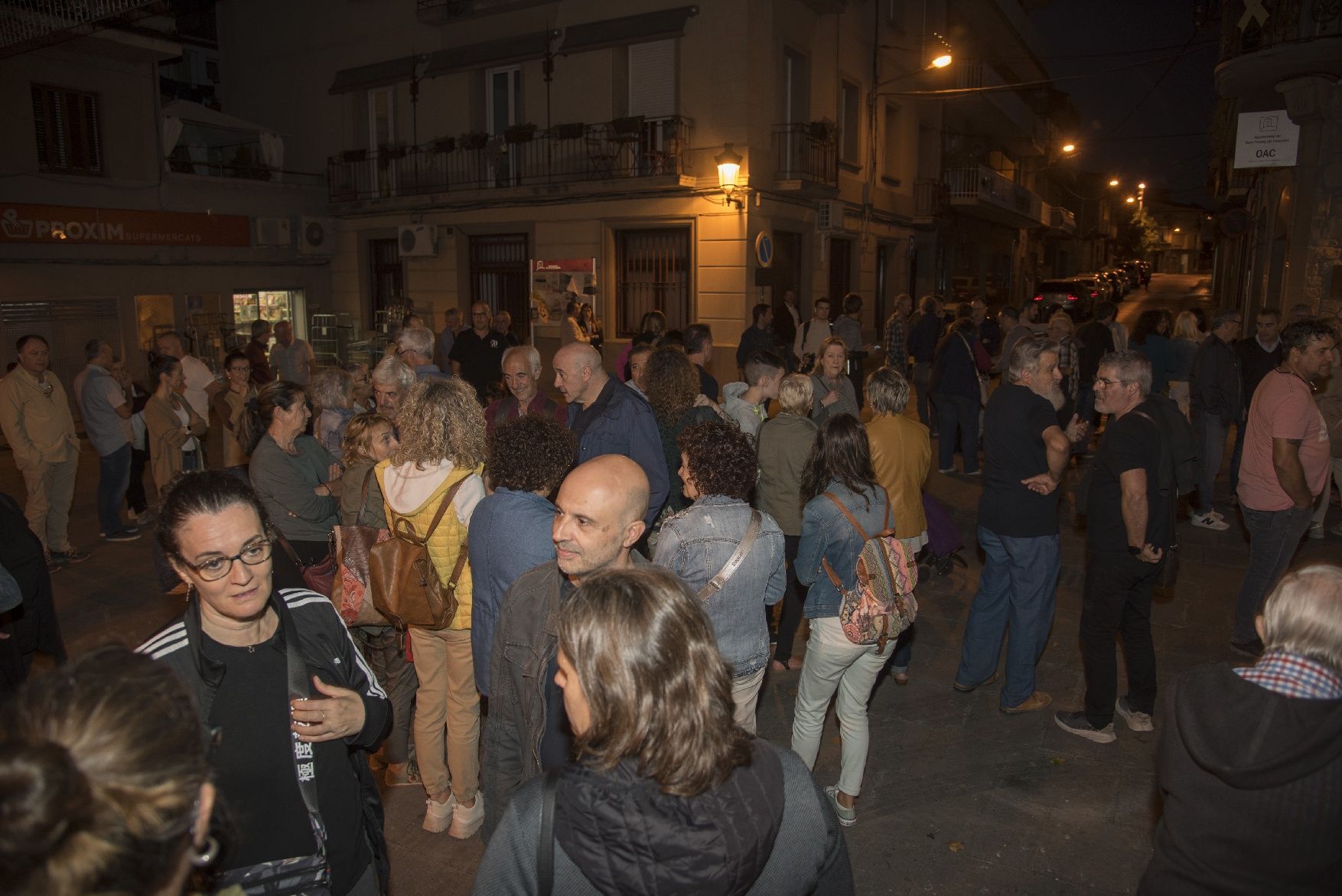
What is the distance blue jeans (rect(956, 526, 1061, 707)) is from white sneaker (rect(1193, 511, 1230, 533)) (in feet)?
14.5

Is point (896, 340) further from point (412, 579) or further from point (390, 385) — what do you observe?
point (412, 579)

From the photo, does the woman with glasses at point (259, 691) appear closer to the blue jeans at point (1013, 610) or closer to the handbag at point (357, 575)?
the handbag at point (357, 575)

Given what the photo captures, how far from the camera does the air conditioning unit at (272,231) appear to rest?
18578mm

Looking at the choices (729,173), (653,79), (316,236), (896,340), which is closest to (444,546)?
(896,340)

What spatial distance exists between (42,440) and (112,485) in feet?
3.13

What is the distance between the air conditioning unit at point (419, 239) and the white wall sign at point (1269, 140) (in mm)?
14572

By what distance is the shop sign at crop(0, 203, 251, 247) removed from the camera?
47.1 ft

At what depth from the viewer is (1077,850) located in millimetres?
3629

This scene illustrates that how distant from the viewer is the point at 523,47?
54.7 ft

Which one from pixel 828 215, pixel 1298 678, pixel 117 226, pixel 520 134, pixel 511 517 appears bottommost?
pixel 1298 678

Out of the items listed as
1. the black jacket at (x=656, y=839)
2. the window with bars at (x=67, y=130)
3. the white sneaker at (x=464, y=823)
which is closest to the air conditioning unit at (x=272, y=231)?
the window with bars at (x=67, y=130)

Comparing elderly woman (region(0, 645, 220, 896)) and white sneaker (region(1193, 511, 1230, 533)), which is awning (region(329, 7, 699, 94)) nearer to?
white sneaker (region(1193, 511, 1230, 533))

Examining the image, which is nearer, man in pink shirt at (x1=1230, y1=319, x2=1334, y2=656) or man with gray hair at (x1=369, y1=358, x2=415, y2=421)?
man in pink shirt at (x1=1230, y1=319, x2=1334, y2=656)

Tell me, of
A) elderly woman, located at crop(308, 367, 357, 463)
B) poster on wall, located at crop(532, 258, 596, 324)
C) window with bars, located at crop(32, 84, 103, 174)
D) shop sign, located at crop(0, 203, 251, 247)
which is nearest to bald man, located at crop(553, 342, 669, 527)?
elderly woman, located at crop(308, 367, 357, 463)
